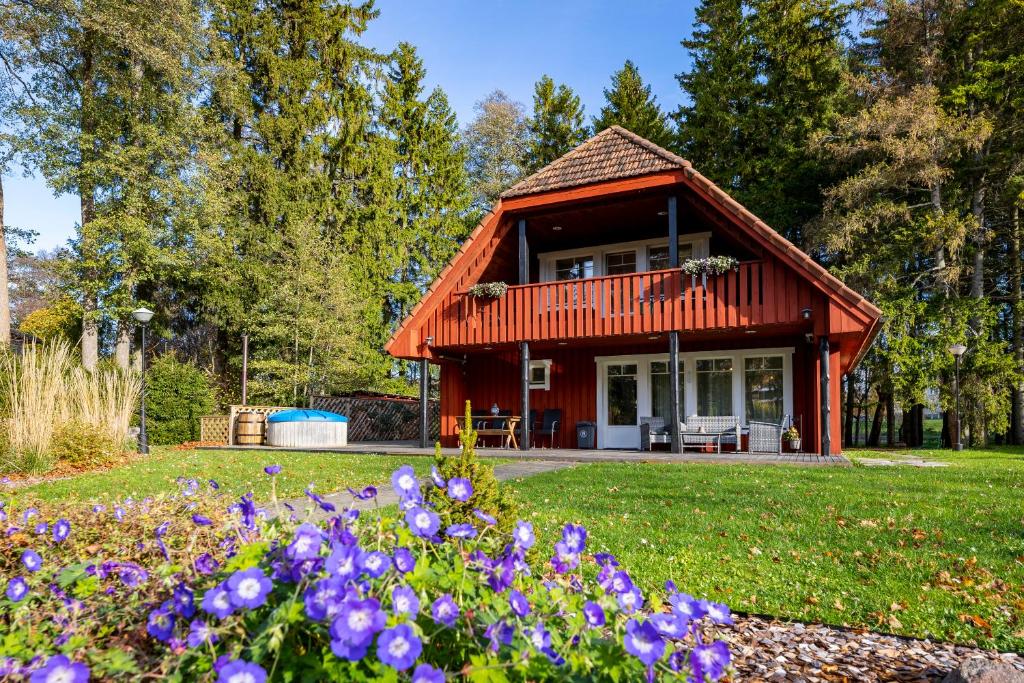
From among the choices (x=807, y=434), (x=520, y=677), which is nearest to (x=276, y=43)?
(x=807, y=434)

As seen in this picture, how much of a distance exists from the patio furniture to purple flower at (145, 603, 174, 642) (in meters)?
11.5

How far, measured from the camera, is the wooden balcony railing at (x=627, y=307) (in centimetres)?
1080

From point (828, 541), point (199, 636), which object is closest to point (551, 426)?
point (828, 541)

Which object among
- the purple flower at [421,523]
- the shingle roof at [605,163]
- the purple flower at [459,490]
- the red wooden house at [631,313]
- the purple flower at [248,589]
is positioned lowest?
the purple flower at [248,589]

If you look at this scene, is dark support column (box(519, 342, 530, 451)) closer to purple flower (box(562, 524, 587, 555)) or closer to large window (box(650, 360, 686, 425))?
large window (box(650, 360, 686, 425))

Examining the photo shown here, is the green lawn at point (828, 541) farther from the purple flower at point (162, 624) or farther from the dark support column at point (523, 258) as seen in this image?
the dark support column at point (523, 258)

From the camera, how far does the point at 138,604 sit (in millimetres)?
1689

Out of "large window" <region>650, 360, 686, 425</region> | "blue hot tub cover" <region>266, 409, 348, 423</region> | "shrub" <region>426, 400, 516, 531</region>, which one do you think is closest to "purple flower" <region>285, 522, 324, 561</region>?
"shrub" <region>426, 400, 516, 531</region>

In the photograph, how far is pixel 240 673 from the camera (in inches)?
42.7

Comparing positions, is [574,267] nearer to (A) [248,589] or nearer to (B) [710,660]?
(B) [710,660]

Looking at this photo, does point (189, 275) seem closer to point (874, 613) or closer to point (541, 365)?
point (541, 365)

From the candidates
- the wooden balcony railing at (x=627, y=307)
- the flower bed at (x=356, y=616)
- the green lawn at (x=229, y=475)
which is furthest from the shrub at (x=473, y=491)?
the wooden balcony railing at (x=627, y=307)

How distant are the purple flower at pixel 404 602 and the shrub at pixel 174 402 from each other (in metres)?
17.3

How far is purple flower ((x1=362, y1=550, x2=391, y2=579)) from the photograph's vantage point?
1288 mm
